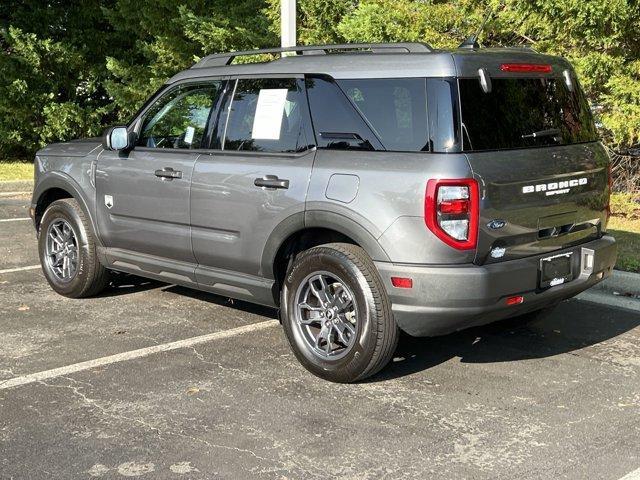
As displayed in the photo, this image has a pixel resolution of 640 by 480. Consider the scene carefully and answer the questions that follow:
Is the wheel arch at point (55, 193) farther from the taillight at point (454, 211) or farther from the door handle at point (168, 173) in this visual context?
the taillight at point (454, 211)

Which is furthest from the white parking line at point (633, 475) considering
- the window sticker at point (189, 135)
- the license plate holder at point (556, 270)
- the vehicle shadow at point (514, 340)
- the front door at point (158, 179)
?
the window sticker at point (189, 135)

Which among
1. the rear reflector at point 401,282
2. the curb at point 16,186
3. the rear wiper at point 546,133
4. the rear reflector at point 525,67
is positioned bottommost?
the curb at point 16,186

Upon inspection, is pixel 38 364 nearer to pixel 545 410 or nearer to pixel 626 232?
pixel 545 410

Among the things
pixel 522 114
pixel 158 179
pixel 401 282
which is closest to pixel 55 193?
pixel 158 179

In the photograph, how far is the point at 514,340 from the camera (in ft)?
18.5

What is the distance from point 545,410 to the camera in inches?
172

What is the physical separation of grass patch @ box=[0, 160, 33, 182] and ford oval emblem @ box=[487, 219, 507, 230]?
36.3 feet

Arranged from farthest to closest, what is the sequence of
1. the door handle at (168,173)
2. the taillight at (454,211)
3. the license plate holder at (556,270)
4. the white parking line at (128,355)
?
the door handle at (168,173) < the white parking line at (128,355) < the license plate holder at (556,270) < the taillight at (454,211)

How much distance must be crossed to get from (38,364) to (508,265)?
2894mm

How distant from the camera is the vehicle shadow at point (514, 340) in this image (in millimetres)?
5219

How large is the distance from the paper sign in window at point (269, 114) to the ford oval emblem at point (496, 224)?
151 centimetres

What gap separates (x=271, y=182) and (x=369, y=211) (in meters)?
0.78

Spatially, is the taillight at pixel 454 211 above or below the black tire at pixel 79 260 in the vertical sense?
above

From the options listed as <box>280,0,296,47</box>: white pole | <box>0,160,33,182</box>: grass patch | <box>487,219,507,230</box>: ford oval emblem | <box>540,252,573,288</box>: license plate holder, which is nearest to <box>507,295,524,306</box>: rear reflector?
<box>540,252,573,288</box>: license plate holder
